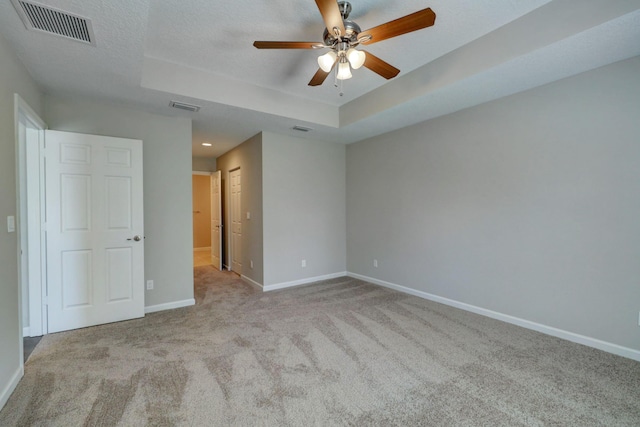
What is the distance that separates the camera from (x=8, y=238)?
1.96m

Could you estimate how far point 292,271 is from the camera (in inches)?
181

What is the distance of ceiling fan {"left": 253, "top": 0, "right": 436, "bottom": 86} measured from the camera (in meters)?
1.73

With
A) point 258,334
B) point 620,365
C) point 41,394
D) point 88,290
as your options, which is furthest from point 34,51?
point 620,365

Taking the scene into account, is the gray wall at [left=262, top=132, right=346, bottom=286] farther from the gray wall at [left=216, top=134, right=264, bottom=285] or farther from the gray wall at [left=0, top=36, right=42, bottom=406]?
the gray wall at [left=0, top=36, right=42, bottom=406]

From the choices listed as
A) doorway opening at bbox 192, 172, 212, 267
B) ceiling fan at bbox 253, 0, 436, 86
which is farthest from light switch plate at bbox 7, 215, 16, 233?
doorway opening at bbox 192, 172, 212, 267

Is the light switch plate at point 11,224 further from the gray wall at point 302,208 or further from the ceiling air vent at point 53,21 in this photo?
the gray wall at point 302,208

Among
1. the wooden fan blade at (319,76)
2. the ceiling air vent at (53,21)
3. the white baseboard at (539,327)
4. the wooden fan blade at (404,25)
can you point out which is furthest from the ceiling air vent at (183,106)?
the white baseboard at (539,327)

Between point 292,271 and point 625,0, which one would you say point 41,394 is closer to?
point 292,271

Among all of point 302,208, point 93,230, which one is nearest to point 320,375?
point 93,230

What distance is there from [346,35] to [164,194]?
2837 mm

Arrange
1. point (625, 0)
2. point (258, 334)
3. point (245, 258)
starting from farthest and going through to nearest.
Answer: point (245, 258) < point (258, 334) < point (625, 0)

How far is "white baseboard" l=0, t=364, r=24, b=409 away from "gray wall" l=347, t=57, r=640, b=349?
4093 mm

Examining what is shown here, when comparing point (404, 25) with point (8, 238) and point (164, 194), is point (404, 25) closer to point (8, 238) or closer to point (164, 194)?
point (8, 238)

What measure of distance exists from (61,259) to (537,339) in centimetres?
481
